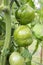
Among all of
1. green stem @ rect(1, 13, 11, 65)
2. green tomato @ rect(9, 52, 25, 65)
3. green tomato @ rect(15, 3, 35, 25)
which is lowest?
green tomato @ rect(9, 52, 25, 65)

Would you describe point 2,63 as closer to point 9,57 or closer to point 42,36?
point 9,57

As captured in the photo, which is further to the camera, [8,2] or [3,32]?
[3,32]

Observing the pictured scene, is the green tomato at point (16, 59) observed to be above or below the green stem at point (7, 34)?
below

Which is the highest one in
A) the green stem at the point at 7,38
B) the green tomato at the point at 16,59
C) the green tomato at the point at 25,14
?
the green tomato at the point at 25,14

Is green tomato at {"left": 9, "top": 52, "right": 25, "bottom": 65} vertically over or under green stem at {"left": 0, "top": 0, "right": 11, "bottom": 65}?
under

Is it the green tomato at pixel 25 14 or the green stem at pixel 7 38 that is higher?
the green tomato at pixel 25 14

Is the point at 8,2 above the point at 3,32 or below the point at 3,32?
above

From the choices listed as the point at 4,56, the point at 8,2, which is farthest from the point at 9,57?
the point at 8,2

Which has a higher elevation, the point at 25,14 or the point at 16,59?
the point at 25,14
